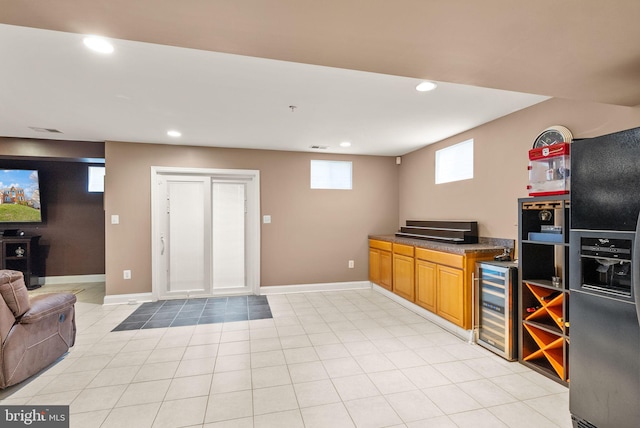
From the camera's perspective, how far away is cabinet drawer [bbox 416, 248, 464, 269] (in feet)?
10.6

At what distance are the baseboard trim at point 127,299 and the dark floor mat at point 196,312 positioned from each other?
168 millimetres

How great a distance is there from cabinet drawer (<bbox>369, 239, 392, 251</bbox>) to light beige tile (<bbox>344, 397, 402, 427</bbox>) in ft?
9.24

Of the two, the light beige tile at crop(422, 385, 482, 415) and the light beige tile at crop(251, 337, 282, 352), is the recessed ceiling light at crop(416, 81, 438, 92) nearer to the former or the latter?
the light beige tile at crop(422, 385, 482, 415)

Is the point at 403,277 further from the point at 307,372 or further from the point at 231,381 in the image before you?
the point at 231,381

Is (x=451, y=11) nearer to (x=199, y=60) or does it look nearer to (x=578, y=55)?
(x=578, y=55)

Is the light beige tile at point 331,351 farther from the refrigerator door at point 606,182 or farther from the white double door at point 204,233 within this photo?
the white double door at point 204,233

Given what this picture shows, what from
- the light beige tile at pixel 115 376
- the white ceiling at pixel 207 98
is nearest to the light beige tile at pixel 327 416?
the light beige tile at pixel 115 376

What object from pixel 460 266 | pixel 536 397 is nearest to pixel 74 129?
pixel 460 266

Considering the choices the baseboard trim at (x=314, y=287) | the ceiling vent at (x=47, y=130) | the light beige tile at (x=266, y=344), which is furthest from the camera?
the baseboard trim at (x=314, y=287)

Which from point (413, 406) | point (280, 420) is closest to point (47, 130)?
point (280, 420)

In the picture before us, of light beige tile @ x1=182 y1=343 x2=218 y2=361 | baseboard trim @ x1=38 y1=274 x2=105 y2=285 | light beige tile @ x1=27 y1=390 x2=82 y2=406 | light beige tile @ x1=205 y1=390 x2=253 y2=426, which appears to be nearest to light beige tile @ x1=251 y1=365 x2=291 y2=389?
light beige tile @ x1=205 y1=390 x2=253 y2=426

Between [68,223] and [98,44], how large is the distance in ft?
17.4

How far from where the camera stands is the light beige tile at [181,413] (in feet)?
6.28

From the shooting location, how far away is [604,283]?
179cm
